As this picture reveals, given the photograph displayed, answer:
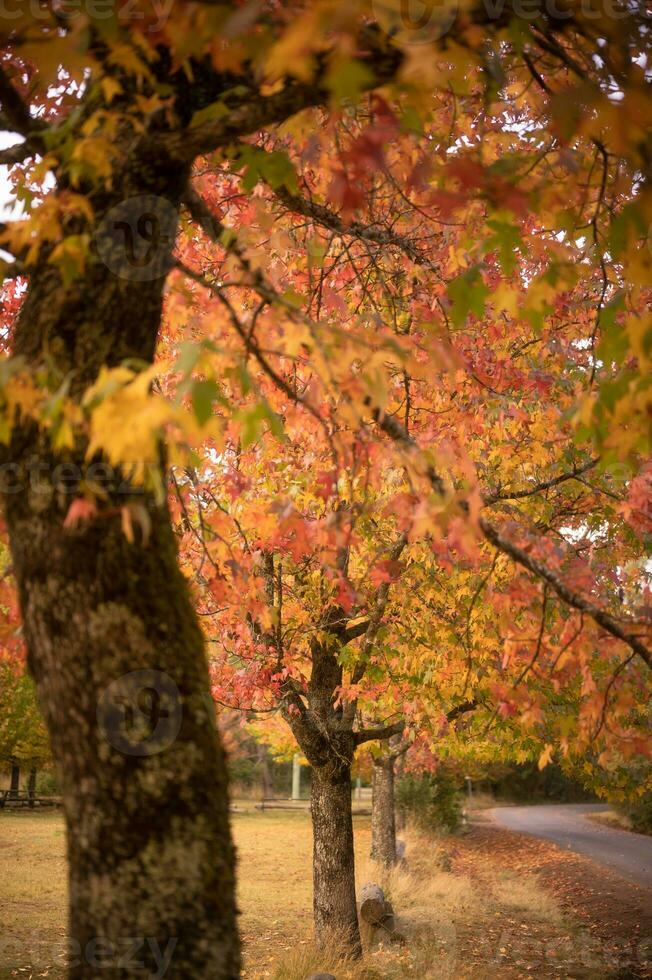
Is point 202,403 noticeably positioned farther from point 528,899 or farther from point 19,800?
point 19,800

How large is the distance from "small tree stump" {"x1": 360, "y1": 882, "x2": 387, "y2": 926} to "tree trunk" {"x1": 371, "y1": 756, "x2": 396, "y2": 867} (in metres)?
4.43

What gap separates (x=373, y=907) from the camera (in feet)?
34.0

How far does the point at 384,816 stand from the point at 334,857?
732 cm

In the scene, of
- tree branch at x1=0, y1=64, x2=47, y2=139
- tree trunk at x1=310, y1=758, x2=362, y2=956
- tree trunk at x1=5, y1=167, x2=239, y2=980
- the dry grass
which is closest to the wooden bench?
the dry grass

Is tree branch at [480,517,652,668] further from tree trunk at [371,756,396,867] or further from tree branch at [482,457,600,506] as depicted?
tree trunk at [371,756,396,867]

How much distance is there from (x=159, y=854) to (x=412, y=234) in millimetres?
4400

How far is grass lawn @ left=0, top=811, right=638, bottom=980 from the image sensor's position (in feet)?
27.7

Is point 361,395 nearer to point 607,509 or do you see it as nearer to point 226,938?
point 226,938

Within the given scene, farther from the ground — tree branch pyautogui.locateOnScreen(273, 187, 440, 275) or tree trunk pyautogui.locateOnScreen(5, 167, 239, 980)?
tree branch pyautogui.locateOnScreen(273, 187, 440, 275)

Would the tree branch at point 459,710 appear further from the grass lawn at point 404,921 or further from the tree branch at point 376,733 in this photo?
the grass lawn at point 404,921

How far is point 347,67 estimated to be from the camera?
1.89 metres

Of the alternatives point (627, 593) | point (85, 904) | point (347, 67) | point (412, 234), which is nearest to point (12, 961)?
point (85, 904)

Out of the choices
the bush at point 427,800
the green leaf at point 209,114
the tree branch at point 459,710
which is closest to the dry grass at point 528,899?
the tree branch at point 459,710

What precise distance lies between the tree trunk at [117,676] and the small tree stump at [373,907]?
9112mm
